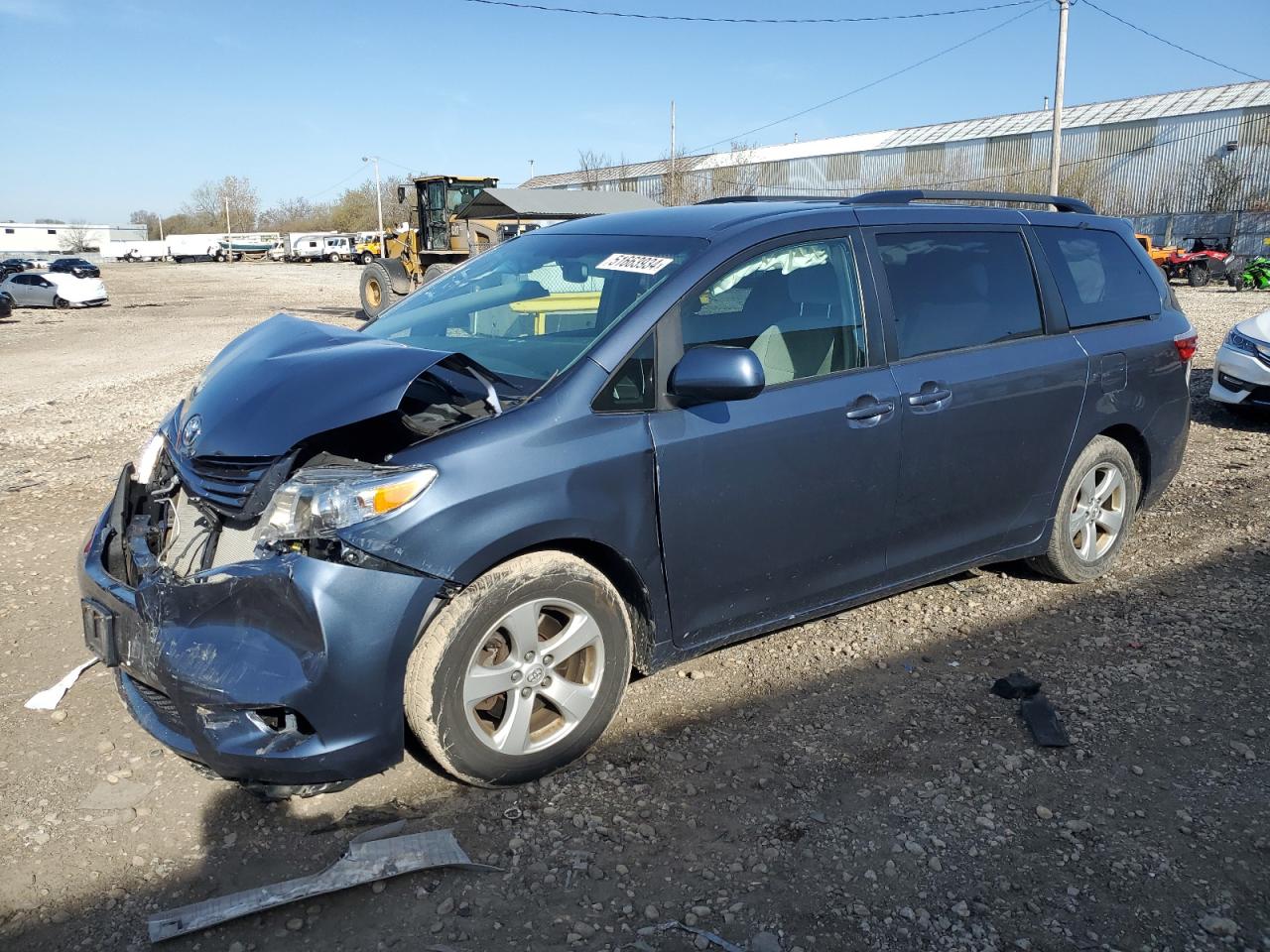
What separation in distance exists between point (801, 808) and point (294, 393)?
203 centimetres

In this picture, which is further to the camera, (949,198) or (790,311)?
(949,198)

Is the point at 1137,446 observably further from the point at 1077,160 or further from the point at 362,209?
the point at 362,209

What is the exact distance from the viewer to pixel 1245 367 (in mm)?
8242

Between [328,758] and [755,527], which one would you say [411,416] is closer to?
[328,758]

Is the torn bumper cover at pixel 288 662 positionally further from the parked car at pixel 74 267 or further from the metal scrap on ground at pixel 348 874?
the parked car at pixel 74 267

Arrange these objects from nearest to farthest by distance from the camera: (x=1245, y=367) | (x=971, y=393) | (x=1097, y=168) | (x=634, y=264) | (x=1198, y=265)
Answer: (x=634, y=264), (x=971, y=393), (x=1245, y=367), (x=1198, y=265), (x=1097, y=168)

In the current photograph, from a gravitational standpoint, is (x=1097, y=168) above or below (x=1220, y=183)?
above

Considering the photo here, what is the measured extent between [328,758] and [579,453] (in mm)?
1145

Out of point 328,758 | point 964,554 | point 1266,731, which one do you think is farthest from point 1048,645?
point 328,758

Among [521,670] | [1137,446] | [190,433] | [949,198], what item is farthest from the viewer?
[1137,446]

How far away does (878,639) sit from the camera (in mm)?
4344

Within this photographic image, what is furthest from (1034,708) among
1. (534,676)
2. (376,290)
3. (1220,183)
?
(1220,183)

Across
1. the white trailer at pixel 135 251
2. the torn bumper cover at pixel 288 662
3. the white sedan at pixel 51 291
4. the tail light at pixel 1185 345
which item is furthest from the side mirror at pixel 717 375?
the white trailer at pixel 135 251

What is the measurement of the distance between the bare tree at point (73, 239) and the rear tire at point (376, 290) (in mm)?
91557
